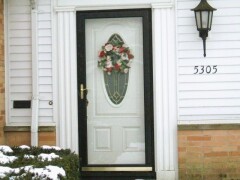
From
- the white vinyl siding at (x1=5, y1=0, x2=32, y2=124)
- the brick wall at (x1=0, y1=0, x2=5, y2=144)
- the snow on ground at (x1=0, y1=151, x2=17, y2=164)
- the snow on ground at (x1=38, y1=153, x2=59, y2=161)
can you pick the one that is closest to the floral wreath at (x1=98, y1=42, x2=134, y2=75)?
the white vinyl siding at (x1=5, y1=0, x2=32, y2=124)

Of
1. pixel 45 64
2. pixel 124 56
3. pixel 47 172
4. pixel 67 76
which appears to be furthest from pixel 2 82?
pixel 47 172

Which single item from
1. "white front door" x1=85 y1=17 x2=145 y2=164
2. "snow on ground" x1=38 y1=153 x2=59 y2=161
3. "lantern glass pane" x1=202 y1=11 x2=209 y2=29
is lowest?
"snow on ground" x1=38 y1=153 x2=59 y2=161

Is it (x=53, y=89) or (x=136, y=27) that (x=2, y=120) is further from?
(x=136, y=27)

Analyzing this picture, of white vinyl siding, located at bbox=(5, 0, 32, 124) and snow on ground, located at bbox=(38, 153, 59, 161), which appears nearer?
snow on ground, located at bbox=(38, 153, 59, 161)

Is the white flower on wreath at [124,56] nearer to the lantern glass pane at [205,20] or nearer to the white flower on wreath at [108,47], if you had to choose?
the white flower on wreath at [108,47]

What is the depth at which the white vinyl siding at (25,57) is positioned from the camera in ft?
23.2

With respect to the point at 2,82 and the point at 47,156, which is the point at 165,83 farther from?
the point at 47,156

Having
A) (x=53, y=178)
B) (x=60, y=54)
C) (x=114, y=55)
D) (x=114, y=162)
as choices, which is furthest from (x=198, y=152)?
(x=53, y=178)

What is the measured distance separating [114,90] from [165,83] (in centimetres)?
73

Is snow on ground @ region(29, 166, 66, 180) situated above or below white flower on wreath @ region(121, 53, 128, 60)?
below

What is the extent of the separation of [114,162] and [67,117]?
90 cm

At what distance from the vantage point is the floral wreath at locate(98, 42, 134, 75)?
716 cm

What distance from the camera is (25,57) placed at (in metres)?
7.12

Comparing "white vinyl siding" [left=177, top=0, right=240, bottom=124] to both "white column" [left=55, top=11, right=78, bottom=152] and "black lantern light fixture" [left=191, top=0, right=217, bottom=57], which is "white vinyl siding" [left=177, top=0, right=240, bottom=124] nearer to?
"black lantern light fixture" [left=191, top=0, right=217, bottom=57]
